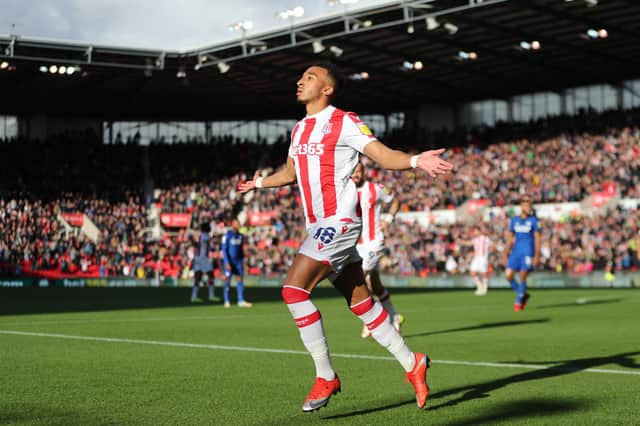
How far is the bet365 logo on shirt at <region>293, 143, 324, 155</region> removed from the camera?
20.0ft

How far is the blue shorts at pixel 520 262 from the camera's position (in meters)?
A: 17.9

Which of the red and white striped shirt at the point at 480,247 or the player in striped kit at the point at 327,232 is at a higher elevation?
the player in striped kit at the point at 327,232

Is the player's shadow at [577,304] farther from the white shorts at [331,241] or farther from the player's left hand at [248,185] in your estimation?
the white shorts at [331,241]

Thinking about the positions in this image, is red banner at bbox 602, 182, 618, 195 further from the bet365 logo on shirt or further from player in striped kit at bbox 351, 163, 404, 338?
the bet365 logo on shirt

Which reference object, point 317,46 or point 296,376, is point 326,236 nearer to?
point 296,376

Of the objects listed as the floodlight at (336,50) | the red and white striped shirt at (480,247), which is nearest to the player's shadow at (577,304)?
the red and white striped shirt at (480,247)

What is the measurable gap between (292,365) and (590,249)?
1157 inches

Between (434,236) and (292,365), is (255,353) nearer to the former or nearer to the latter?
(292,365)

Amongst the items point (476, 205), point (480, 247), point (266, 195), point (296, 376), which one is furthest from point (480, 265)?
point (266, 195)

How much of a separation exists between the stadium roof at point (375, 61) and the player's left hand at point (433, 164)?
2929 centimetres

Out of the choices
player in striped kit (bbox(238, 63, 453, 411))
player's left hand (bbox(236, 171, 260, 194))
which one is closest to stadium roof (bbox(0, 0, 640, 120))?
player's left hand (bbox(236, 171, 260, 194))

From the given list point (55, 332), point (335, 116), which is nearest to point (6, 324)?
point (55, 332)

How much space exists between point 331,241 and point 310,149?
2.20 ft

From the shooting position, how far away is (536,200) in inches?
1650
